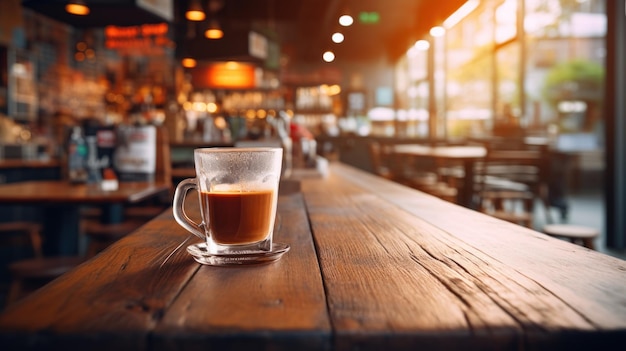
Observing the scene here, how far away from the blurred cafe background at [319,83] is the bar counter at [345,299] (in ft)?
6.47

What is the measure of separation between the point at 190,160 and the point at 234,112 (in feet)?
16.6

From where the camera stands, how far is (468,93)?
14.5 m

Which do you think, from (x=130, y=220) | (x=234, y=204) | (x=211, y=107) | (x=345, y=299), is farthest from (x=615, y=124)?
(x=211, y=107)

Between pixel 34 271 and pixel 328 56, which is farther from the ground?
pixel 328 56

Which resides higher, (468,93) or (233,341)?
(468,93)

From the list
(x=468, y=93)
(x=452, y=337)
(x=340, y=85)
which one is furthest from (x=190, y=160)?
(x=468, y=93)

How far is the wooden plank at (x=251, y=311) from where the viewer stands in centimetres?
46

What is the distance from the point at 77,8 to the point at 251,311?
18.1 feet

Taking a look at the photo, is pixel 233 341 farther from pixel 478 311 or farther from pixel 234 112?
pixel 234 112

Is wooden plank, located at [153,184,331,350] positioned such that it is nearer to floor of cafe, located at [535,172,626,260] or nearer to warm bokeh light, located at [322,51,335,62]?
warm bokeh light, located at [322,51,335,62]

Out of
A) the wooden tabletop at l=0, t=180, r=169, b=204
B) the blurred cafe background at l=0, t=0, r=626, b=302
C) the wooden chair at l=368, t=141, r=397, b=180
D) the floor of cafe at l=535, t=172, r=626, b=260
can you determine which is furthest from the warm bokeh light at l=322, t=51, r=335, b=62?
the wooden chair at l=368, t=141, r=397, b=180

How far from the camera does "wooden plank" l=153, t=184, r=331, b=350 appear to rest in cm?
46

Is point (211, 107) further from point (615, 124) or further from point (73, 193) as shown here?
point (73, 193)

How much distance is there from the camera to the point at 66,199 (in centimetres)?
218
